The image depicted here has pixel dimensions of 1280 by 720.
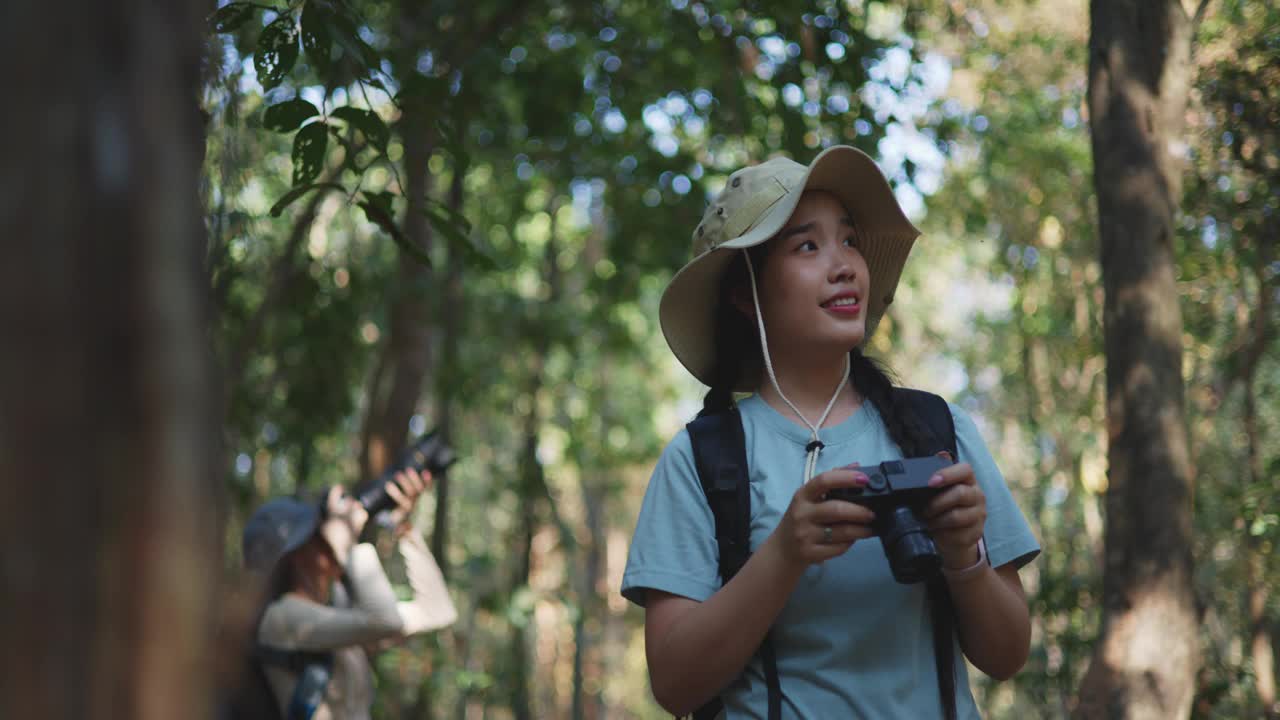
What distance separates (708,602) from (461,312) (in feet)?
29.7

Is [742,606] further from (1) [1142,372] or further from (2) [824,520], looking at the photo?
(1) [1142,372]

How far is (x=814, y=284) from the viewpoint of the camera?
7.04ft

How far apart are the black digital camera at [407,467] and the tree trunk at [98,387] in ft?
12.3

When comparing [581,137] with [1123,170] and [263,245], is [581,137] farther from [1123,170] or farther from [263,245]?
[1123,170]

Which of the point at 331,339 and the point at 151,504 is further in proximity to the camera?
the point at 331,339

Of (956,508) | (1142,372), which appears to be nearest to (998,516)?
(956,508)

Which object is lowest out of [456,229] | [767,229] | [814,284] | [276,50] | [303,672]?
[303,672]

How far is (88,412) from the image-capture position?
0.66 m

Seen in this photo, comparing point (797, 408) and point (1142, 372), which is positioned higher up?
point (1142, 372)

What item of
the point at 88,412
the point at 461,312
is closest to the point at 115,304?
the point at 88,412

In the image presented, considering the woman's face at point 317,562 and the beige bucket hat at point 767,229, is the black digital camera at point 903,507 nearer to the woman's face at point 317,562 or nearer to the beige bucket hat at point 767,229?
the beige bucket hat at point 767,229

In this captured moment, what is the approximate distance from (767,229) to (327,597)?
2.99 m

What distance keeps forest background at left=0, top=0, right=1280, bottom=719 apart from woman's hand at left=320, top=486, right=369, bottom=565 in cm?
44

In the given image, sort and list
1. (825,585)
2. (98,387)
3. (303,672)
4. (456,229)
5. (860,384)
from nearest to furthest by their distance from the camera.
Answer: (98,387)
(825,585)
(860,384)
(456,229)
(303,672)
